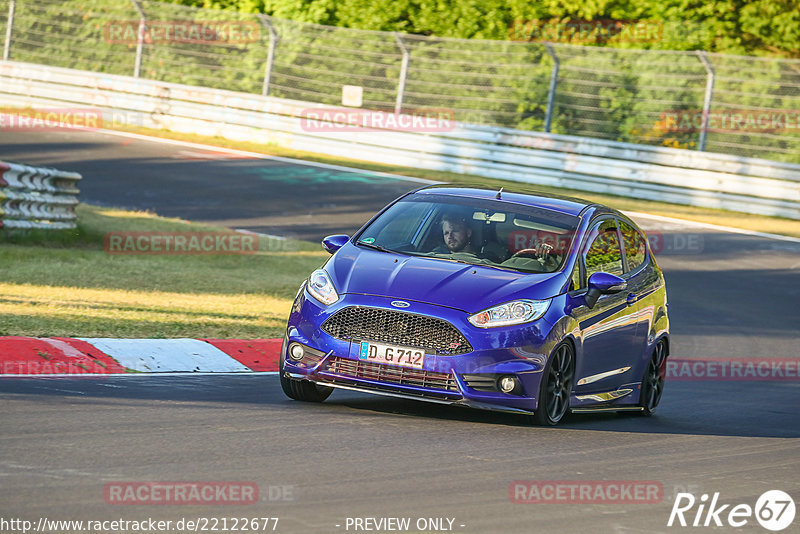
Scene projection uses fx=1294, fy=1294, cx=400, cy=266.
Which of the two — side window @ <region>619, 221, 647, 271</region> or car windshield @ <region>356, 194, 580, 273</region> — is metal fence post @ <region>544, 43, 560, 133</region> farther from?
car windshield @ <region>356, 194, 580, 273</region>

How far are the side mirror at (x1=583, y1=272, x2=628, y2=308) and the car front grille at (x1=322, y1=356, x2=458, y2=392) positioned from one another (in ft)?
4.80

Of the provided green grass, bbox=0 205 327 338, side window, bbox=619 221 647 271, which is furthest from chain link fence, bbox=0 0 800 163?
side window, bbox=619 221 647 271

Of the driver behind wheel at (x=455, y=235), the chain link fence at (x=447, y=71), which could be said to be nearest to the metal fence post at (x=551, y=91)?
the chain link fence at (x=447, y=71)

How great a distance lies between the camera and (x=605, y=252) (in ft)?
32.3

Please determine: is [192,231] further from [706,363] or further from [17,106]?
[17,106]

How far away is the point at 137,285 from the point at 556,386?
6.93m

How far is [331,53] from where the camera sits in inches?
1129

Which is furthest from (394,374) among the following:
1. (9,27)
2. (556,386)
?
(9,27)

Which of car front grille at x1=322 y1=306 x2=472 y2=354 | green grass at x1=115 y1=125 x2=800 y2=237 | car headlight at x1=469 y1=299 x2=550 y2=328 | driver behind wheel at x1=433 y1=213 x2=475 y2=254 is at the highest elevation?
driver behind wheel at x1=433 y1=213 x2=475 y2=254

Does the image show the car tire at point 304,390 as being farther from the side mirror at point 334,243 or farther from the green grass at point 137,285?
the green grass at point 137,285

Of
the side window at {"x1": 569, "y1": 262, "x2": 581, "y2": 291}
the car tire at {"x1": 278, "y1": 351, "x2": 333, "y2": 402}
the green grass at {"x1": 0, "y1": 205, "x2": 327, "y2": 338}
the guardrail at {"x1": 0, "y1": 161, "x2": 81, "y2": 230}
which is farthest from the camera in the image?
the guardrail at {"x1": 0, "y1": 161, "x2": 81, "y2": 230}

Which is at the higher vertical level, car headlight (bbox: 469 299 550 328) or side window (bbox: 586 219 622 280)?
side window (bbox: 586 219 622 280)

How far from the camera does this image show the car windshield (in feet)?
30.1

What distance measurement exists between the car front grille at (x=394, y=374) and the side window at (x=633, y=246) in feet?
8.78
